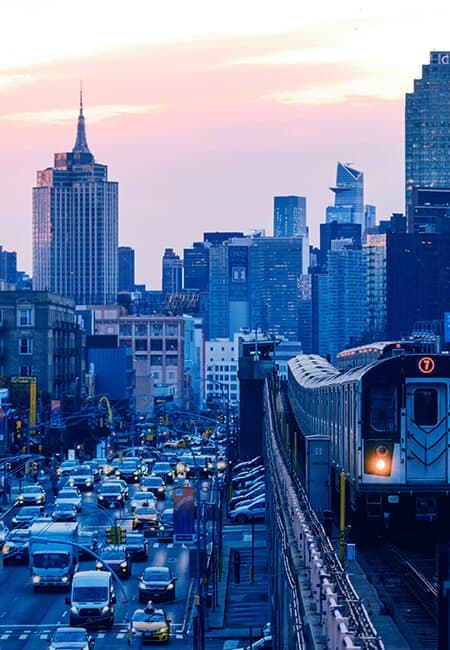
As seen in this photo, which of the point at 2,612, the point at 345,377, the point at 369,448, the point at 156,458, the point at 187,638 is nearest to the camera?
the point at 369,448

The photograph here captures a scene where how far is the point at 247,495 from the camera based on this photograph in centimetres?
7906

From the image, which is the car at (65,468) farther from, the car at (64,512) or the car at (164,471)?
the car at (64,512)

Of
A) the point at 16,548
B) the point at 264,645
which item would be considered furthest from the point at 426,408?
the point at 16,548

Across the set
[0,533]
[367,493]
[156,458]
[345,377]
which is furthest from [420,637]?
[156,458]

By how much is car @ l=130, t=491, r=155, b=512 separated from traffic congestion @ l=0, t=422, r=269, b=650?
Result: 0.08 meters

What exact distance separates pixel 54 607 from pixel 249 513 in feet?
84.3

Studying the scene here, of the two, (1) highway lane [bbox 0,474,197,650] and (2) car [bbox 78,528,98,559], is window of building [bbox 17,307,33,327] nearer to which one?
(1) highway lane [bbox 0,474,197,650]

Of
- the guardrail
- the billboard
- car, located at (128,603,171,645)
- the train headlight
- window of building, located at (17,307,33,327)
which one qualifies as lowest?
car, located at (128,603,171,645)

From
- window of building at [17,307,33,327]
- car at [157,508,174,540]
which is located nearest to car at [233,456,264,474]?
car at [157,508,174,540]

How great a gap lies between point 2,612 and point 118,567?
624 centimetres

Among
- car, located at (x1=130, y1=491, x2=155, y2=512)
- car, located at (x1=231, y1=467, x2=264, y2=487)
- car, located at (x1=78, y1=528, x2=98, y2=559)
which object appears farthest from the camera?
car, located at (x1=231, y1=467, x2=264, y2=487)

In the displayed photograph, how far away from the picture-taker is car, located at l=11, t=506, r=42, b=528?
221 ft

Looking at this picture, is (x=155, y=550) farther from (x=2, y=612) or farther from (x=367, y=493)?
(x=367, y=493)

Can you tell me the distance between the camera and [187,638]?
44.3 metres
